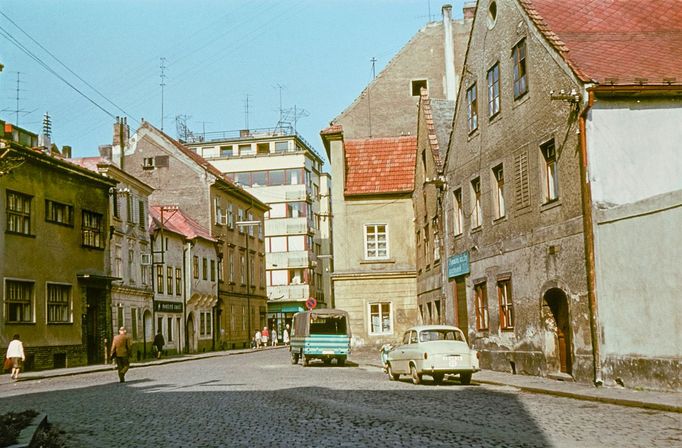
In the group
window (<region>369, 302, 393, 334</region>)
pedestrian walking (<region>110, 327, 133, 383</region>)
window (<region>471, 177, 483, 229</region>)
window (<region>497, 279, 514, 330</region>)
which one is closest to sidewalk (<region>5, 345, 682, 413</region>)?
window (<region>497, 279, 514, 330</region>)

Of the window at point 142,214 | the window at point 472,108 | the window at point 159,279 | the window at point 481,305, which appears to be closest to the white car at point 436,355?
the window at point 481,305

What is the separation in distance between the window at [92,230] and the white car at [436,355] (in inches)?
856

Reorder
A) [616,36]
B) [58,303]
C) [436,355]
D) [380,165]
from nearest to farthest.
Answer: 1. [436,355]
2. [616,36]
3. [58,303]
4. [380,165]

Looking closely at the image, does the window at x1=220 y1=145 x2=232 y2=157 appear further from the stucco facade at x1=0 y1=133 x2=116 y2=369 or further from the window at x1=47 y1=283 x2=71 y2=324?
the window at x1=47 y1=283 x2=71 y2=324

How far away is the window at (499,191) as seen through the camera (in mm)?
25297

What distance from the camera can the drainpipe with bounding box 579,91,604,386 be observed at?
1858 cm

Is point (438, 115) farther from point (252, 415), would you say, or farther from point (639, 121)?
point (252, 415)

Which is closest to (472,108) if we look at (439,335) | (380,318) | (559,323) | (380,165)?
(439,335)

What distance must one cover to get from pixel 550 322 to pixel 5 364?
21.5m

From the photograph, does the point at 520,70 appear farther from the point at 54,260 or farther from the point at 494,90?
the point at 54,260

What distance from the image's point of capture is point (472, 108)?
92.4 ft

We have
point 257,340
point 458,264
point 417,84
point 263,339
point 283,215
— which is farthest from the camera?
point 283,215

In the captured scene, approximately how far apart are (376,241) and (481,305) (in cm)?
1424

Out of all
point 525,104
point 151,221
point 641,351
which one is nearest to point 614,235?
point 641,351
